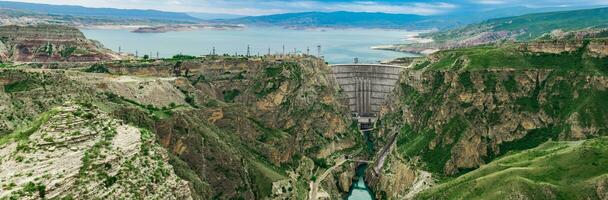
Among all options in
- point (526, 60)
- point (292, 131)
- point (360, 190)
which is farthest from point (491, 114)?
point (292, 131)

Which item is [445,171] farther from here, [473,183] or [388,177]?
[473,183]

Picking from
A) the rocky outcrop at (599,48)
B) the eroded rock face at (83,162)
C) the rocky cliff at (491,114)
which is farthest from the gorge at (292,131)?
the rocky cliff at (491,114)

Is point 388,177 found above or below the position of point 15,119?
below

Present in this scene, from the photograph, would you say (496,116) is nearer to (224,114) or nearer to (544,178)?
(544,178)

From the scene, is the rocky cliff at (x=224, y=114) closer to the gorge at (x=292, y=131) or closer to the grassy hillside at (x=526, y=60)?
the gorge at (x=292, y=131)

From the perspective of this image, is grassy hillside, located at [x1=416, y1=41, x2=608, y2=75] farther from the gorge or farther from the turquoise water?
the turquoise water

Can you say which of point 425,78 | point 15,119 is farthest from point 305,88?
point 15,119

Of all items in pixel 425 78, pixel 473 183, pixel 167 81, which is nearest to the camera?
pixel 473 183
